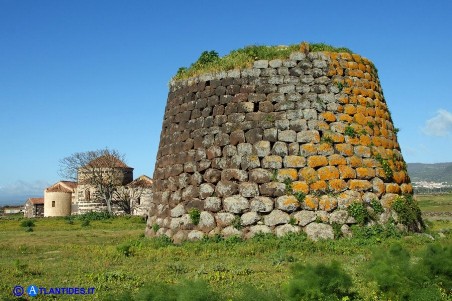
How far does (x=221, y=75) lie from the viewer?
1269cm

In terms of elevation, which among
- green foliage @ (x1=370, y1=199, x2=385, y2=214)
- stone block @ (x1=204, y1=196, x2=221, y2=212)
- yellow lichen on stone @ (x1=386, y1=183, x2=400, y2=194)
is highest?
yellow lichen on stone @ (x1=386, y1=183, x2=400, y2=194)

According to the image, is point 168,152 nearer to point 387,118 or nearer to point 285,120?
point 285,120

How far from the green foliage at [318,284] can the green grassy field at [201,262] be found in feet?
0.41

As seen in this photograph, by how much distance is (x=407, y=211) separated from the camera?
469 inches

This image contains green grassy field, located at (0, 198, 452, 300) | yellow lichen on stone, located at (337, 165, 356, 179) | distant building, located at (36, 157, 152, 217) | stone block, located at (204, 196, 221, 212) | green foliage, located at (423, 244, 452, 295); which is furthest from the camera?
distant building, located at (36, 157, 152, 217)

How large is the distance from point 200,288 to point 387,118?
9810mm

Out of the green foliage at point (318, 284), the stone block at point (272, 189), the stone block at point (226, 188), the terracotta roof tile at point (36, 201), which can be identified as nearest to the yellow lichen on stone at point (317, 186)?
the stone block at point (272, 189)

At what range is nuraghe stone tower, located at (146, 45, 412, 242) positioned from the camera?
1123cm

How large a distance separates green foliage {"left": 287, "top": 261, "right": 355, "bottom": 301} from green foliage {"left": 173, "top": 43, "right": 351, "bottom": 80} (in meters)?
7.50

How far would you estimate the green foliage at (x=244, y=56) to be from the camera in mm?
12516

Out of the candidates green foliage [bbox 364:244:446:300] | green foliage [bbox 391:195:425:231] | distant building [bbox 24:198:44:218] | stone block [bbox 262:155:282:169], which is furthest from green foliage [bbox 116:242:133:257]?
distant building [bbox 24:198:44:218]

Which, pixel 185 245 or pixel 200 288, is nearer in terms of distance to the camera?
pixel 200 288

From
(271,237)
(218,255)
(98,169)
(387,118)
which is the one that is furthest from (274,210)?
(98,169)

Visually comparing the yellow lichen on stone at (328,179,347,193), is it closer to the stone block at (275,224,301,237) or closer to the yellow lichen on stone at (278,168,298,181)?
the yellow lichen on stone at (278,168,298,181)
